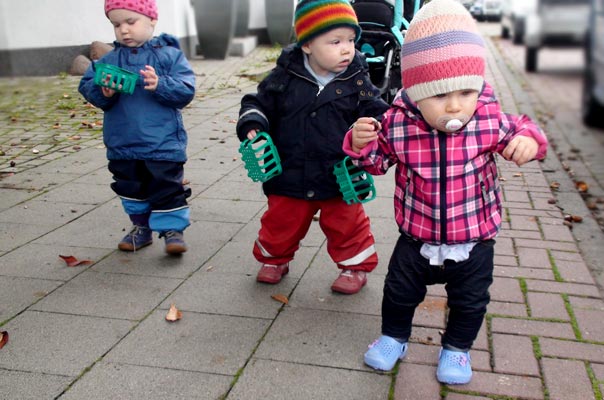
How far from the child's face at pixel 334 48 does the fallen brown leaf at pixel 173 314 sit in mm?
1382

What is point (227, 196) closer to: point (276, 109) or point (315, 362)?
point (276, 109)

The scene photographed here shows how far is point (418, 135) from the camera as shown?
2.48 meters

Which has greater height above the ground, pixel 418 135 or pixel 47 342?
pixel 418 135

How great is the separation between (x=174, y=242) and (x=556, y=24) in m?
2.94

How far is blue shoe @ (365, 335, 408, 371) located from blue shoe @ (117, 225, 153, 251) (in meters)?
1.87

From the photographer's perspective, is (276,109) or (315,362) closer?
(315,362)

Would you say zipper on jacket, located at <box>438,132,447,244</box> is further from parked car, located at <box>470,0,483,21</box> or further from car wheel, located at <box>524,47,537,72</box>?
car wheel, located at <box>524,47,537,72</box>

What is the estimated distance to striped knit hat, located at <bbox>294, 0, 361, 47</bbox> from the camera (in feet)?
10.1

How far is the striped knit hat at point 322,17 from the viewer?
3.07m

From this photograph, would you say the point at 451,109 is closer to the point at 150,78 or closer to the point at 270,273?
the point at 270,273

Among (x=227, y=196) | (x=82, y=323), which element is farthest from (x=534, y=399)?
(x=227, y=196)

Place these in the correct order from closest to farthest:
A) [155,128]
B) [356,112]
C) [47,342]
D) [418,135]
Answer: [418,135] < [47,342] < [356,112] < [155,128]

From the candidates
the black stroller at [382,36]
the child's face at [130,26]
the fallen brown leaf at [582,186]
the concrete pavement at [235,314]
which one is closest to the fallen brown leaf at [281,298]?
the concrete pavement at [235,314]

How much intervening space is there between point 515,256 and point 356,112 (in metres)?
1.43
